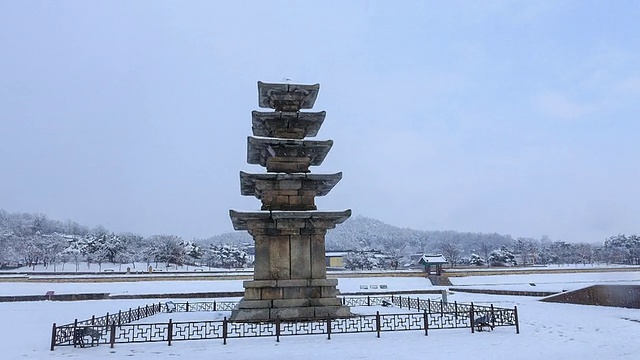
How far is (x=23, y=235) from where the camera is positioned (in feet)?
351

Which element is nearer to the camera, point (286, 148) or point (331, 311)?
point (331, 311)

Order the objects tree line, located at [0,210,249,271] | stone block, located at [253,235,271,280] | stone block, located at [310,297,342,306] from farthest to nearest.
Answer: tree line, located at [0,210,249,271] < stone block, located at [253,235,271,280] < stone block, located at [310,297,342,306]

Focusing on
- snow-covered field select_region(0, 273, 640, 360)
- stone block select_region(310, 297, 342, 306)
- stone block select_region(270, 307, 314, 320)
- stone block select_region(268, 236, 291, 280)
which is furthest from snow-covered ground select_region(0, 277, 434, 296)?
stone block select_region(270, 307, 314, 320)

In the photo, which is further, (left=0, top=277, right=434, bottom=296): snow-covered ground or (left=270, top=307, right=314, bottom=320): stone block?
(left=0, top=277, right=434, bottom=296): snow-covered ground

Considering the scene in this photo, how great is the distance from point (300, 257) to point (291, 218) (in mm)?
1750

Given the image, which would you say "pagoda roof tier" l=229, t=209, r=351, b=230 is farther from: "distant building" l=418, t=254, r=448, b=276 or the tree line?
the tree line

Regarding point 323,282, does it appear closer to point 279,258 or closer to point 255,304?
point 279,258

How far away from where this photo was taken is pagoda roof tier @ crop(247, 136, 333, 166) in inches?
802

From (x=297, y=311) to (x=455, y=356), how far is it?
771cm

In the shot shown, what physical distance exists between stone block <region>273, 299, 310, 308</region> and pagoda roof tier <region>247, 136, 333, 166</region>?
20.9ft

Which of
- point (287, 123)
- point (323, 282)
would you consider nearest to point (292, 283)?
point (323, 282)

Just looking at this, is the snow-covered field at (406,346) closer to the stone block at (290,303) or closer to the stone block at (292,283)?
the stone block at (290,303)

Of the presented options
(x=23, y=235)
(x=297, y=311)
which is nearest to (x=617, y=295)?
(x=297, y=311)

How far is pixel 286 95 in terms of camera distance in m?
21.6
